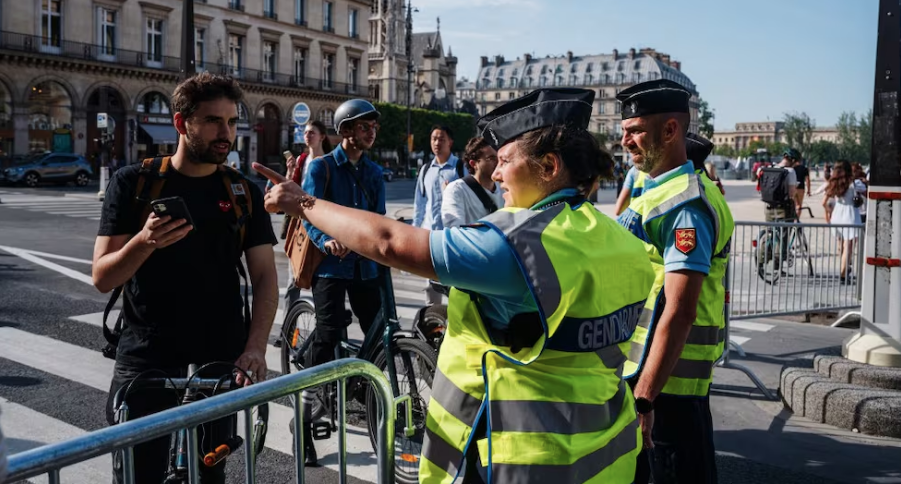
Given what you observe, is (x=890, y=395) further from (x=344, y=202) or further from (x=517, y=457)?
(x=517, y=457)

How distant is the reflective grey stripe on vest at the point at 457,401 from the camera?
6.55 ft

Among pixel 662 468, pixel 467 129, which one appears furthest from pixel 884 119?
pixel 467 129

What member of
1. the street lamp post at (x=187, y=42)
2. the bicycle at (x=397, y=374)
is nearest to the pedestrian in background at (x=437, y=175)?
the bicycle at (x=397, y=374)

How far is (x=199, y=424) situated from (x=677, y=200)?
70.4 inches

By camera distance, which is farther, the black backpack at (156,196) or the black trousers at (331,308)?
the black trousers at (331,308)

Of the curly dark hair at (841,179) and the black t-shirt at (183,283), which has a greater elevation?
the curly dark hair at (841,179)

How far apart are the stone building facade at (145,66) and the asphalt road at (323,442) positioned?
70.1 ft

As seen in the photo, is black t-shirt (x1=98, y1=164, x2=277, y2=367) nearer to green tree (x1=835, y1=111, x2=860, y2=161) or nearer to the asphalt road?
the asphalt road

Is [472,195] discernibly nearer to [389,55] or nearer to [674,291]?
[674,291]

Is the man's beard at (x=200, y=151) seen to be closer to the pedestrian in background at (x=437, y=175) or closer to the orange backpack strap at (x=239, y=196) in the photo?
the orange backpack strap at (x=239, y=196)

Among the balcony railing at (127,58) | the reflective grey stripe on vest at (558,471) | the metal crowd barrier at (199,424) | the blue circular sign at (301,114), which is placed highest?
the balcony railing at (127,58)

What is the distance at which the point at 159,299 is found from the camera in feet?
9.84

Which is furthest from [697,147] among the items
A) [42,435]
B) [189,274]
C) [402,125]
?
[402,125]

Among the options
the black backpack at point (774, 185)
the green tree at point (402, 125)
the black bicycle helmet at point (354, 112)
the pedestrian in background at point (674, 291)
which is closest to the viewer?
the pedestrian in background at point (674, 291)
